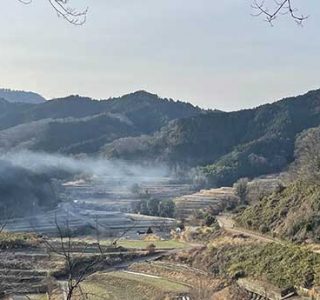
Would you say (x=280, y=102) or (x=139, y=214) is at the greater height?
(x=280, y=102)

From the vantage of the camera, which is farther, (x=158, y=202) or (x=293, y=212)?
(x=158, y=202)

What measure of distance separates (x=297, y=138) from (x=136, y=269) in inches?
1956

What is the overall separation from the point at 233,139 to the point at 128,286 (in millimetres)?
61730

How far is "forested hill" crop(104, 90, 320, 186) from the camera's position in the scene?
74500 millimetres

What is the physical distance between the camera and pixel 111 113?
119312 mm

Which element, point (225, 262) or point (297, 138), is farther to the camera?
point (297, 138)

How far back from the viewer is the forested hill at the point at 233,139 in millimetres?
74500

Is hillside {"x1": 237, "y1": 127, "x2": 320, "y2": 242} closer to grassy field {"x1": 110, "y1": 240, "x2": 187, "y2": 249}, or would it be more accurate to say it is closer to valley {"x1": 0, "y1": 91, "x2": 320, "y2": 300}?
valley {"x1": 0, "y1": 91, "x2": 320, "y2": 300}

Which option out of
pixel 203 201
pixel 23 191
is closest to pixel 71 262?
pixel 203 201

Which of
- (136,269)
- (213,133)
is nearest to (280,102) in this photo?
(213,133)

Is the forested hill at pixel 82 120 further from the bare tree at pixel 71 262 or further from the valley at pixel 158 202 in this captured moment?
the bare tree at pixel 71 262

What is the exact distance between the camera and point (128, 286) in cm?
2516

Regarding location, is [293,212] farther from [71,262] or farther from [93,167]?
[93,167]

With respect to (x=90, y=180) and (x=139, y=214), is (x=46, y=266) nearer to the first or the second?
(x=139, y=214)
